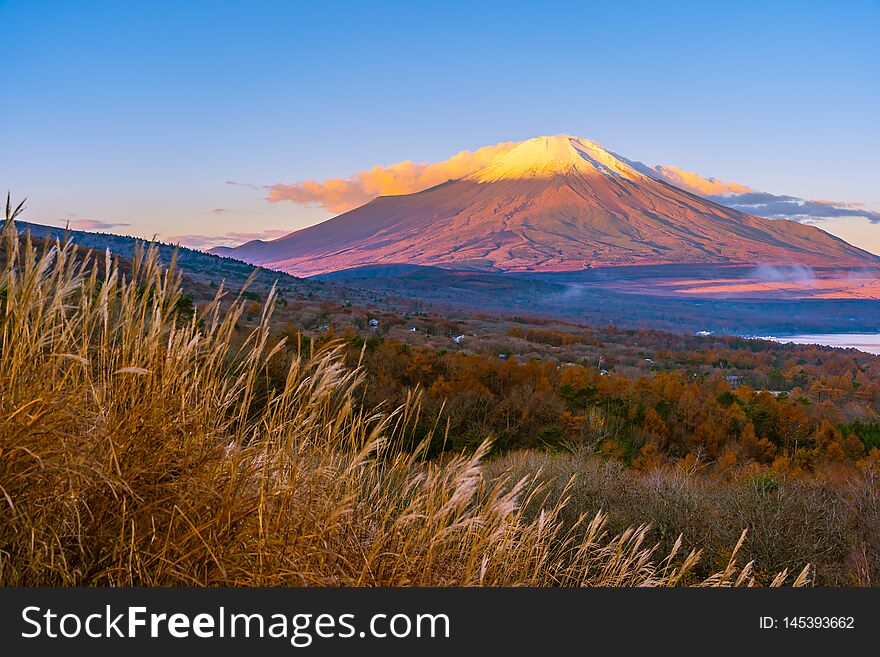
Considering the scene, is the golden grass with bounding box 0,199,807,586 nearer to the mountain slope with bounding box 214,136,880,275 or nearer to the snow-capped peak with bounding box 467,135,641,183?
the mountain slope with bounding box 214,136,880,275

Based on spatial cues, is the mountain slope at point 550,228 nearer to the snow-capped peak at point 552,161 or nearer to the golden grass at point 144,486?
the snow-capped peak at point 552,161

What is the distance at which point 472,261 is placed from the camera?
139 meters

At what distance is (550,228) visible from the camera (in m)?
155

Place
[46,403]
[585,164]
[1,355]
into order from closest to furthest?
[46,403]
[1,355]
[585,164]

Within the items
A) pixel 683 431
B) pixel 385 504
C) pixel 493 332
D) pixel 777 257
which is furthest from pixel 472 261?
pixel 385 504

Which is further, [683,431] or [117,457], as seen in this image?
[683,431]

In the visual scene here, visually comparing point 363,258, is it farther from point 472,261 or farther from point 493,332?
point 493,332

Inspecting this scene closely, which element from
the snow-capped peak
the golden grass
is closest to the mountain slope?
the snow-capped peak

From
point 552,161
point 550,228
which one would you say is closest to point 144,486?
point 550,228

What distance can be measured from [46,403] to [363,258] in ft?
493

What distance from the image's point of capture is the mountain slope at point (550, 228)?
142750 millimetres

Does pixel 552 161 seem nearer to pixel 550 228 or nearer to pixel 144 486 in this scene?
pixel 550 228

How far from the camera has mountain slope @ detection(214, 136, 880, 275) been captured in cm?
14275

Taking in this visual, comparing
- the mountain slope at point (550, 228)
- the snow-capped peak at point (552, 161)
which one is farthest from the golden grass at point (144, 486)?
the snow-capped peak at point (552, 161)
